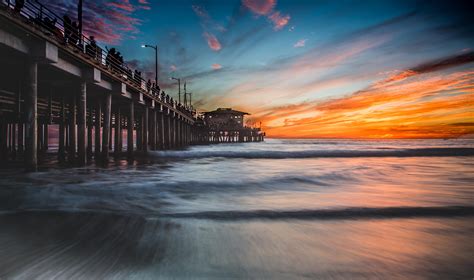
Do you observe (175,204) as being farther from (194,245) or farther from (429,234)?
(429,234)

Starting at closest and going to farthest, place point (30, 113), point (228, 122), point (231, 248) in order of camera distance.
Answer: point (231, 248) → point (30, 113) → point (228, 122)

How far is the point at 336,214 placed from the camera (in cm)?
589

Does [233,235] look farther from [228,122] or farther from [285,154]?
[228,122]

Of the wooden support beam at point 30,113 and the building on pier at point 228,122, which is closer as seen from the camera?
the wooden support beam at point 30,113

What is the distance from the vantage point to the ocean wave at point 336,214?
562 centimetres

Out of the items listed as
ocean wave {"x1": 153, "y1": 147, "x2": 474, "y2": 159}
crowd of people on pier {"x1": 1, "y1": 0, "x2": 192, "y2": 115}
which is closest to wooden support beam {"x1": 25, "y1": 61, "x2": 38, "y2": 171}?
crowd of people on pier {"x1": 1, "y1": 0, "x2": 192, "y2": 115}

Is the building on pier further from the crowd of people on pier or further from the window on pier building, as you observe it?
the crowd of people on pier

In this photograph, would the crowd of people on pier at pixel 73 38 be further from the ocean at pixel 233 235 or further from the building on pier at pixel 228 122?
the building on pier at pixel 228 122

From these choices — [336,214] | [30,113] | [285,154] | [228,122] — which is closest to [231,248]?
[336,214]

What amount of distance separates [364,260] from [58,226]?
15.8 feet

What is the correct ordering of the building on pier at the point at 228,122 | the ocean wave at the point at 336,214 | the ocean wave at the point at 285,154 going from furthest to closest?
the building on pier at the point at 228,122, the ocean wave at the point at 285,154, the ocean wave at the point at 336,214

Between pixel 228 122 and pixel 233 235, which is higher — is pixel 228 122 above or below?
above

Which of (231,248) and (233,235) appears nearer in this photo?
(231,248)

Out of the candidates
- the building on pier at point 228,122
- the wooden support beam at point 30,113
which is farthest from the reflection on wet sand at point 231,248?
the building on pier at point 228,122
